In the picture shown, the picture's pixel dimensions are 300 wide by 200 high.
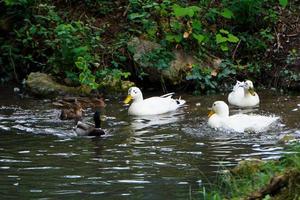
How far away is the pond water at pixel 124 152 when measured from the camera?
27.2 feet

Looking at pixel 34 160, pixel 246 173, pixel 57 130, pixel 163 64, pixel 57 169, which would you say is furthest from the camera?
pixel 163 64

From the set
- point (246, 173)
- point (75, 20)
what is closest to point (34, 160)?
point (246, 173)

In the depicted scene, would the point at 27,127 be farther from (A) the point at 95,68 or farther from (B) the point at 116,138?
(A) the point at 95,68

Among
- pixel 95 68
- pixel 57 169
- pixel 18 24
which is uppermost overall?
pixel 18 24

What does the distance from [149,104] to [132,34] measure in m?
4.10

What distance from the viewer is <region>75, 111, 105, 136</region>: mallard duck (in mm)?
11852

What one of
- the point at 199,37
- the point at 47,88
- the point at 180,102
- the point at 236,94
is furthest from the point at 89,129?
the point at 199,37

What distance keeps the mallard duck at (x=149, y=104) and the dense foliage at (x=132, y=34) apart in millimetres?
1642

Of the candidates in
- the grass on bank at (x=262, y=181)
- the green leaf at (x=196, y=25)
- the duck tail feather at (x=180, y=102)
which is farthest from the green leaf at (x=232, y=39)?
the grass on bank at (x=262, y=181)

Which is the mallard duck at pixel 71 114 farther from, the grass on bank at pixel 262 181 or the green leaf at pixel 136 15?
the grass on bank at pixel 262 181

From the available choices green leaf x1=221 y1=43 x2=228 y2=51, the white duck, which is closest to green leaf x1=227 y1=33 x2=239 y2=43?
green leaf x1=221 y1=43 x2=228 y2=51

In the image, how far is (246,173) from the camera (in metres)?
7.79

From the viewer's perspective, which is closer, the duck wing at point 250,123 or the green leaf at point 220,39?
the duck wing at point 250,123

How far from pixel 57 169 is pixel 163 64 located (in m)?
7.72
